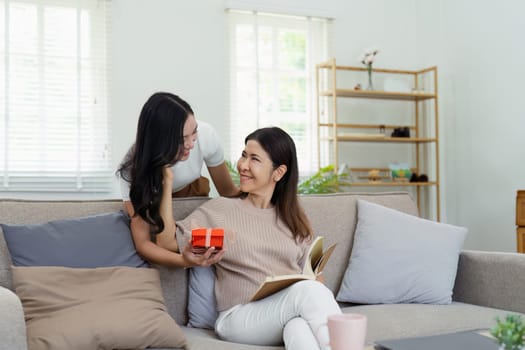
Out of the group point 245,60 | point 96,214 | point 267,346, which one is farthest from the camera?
point 245,60

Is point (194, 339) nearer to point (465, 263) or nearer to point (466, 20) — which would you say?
point (465, 263)

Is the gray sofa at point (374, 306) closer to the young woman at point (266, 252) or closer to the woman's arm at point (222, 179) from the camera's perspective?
the young woman at point (266, 252)

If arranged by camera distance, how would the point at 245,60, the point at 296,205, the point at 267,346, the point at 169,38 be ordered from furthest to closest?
the point at 245,60 → the point at 169,38 → the point at 296,205 → the point at 267,346

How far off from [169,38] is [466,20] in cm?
238

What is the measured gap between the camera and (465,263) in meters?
2.44

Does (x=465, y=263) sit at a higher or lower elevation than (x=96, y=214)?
lower

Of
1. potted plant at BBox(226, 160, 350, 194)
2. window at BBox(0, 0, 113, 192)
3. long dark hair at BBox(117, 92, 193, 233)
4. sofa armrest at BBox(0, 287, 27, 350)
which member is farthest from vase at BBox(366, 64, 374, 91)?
sofa armrest at BBox(0, 287, 27, 350)

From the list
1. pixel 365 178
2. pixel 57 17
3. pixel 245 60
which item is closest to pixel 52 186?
pixel 57 17

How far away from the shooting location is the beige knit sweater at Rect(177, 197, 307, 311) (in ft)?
6.57

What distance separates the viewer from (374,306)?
7.46ft

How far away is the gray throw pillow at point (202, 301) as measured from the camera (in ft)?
6.82

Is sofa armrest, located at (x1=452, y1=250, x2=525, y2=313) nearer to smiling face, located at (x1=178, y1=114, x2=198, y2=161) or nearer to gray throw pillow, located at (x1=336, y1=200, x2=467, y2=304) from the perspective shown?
gray throw pillow, located at (x1=336, y1=200, x2=467, y2=304)

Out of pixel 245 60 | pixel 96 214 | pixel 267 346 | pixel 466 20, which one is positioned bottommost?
pixel 267 346

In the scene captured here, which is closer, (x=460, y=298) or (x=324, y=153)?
(x=460, y=298)
